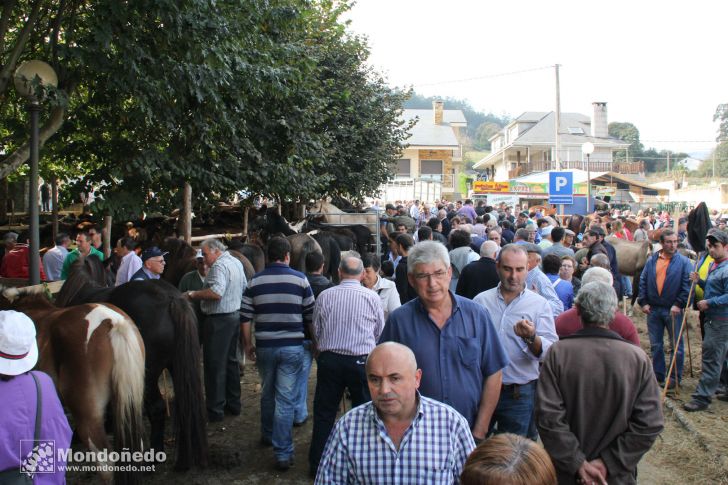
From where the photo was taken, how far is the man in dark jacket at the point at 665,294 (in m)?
7.83

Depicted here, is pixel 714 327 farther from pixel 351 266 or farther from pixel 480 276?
pixel 351 266

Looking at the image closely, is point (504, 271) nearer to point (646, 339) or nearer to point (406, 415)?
point (406, 415)

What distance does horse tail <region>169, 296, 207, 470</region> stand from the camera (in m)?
5.36

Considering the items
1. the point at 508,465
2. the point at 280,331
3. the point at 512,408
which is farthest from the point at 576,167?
the point at 508,465

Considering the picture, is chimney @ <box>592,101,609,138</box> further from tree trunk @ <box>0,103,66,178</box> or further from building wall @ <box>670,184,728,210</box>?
tree trunk @ <box>0,103,66,178</box>

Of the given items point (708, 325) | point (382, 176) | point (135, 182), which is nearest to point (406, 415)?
point (708, 325)

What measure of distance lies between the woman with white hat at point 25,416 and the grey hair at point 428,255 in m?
2.16

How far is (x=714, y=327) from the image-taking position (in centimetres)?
734

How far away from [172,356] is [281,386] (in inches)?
41.1

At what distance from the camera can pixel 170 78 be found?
7.77 m

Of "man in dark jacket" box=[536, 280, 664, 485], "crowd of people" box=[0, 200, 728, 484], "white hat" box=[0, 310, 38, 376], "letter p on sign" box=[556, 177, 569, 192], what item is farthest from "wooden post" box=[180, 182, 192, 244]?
"letter p on sign" box=[556, 177, 569, 192]

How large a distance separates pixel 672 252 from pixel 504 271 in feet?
15.4

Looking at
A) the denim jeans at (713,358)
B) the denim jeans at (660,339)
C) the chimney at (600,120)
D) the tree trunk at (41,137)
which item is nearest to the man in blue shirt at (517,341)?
the denim jeans at (713,358)

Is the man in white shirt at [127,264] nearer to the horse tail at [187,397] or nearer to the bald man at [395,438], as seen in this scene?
the horse tail at [187,397]
